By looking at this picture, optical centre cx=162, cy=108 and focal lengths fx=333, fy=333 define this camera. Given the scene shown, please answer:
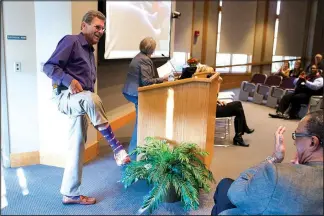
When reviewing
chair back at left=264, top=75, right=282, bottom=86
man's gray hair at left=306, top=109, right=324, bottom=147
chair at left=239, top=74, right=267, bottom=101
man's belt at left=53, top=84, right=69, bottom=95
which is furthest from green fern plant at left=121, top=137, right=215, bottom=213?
chair at left=239, top=74, right=267, bottom=101

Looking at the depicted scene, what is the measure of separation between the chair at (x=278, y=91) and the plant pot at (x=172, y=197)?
167 inches

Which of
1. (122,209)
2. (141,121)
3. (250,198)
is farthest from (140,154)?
(250,198)

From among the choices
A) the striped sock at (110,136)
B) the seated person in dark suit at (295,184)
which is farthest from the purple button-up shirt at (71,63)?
the seated person in dark suit at (295,184)

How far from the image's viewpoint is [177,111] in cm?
237

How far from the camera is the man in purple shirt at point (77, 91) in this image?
1970mm

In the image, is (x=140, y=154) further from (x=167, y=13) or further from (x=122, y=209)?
(x=167, y=13)

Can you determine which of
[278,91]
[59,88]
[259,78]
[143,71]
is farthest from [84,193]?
[259,78]

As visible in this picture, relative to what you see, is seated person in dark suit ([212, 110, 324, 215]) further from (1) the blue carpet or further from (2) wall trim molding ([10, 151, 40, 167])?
(2) wall trim molding ([10, 151, 40, 167])

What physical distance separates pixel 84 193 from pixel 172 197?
66cm

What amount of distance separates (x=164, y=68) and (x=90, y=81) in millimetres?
885

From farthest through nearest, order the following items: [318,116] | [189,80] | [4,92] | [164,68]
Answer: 1. [164,68]
2. [4,92]
3. [189,80]
4. [318,116]

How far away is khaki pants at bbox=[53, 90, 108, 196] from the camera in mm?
2008

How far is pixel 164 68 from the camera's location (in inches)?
112

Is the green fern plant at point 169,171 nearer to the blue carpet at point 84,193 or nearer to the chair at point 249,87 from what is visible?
the blue carpet at point 84,193
